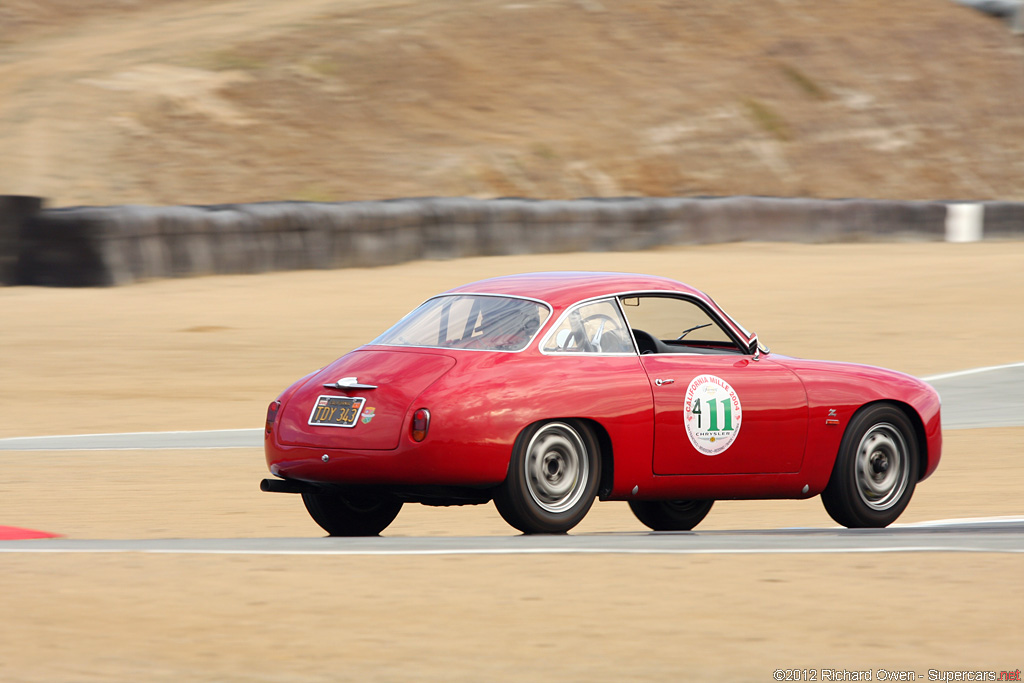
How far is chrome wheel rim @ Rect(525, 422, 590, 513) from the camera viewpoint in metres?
7.15

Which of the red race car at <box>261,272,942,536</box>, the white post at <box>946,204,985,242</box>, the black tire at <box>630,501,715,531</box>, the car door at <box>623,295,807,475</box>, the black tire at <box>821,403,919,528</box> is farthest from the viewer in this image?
the white post at <box>946,204,985,242</box>

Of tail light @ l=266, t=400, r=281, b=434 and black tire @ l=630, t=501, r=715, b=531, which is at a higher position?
tail light @ l=266, t=400, r=281, b=434

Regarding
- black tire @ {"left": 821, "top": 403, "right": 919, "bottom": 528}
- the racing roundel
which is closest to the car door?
the racing roundel

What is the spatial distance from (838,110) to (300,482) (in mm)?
41783

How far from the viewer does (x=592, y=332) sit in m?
7.61

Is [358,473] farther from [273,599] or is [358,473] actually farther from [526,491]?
[273,599]

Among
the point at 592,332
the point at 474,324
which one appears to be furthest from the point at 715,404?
the point at 474,324

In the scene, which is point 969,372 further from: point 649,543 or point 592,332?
point 649,543

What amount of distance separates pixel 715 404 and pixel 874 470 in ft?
3.74

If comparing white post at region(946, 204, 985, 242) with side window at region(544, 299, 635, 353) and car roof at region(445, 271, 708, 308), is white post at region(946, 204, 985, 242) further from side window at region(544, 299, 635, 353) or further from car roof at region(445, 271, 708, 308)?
side window at region(544, 299, 635, 353)

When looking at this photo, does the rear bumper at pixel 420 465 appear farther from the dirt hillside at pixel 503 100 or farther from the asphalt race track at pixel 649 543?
the dirt hillside at pixel 503 100

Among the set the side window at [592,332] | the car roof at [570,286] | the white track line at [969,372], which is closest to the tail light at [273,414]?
the car roof at [570,286]

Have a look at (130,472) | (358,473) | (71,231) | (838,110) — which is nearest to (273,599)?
(358,473)

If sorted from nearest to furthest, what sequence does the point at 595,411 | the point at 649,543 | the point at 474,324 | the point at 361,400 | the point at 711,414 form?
the point at 649,543 < the point at 361,400 < the point at 595,411 < the point at 474,324 < the point at 711,414
